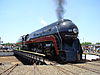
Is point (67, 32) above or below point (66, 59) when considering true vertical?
above

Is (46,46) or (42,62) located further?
(46,46)

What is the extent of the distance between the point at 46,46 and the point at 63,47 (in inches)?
113

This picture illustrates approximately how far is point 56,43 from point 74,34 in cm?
204

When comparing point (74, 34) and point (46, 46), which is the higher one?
point (74, 34)

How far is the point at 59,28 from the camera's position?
1454 cm

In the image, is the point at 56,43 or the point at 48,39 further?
the point at 48,39

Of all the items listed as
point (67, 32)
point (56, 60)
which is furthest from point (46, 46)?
point (67, 32)

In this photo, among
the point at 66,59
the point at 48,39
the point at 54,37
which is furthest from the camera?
the point at 48,39

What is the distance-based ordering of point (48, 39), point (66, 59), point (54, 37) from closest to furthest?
point (66, 59) → point (54, 37) → point (48, 39)

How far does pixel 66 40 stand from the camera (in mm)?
14422

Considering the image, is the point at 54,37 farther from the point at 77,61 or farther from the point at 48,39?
the point at 77,61

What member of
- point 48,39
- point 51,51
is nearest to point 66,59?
point 51,51

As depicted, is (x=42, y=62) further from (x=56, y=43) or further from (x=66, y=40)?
(x=66, y=40)

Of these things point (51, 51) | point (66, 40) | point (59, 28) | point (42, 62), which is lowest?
point (42, 62)
